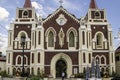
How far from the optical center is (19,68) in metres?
68.6

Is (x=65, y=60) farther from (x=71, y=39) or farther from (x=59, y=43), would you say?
(x=71, y=39)

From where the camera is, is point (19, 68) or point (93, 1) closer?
point (19, 68)

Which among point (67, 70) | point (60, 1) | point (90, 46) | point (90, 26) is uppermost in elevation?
point (60, 1)

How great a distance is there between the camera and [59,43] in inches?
2712

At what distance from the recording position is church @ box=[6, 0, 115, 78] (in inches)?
2667

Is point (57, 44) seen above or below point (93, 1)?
below

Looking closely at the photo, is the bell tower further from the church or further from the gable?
the gable

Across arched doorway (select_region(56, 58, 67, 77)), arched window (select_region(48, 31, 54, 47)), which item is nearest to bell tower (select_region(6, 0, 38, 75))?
arched window (select_region(48, 31, 54, 47))

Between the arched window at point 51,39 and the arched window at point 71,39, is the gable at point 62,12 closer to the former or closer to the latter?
the arched window at point 71,39

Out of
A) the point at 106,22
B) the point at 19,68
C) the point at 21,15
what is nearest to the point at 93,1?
the point at 106,22

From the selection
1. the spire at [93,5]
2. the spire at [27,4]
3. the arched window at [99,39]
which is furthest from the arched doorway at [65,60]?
the spire at [27,4]

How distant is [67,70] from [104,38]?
10783 millimetres

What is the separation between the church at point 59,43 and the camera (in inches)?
2667

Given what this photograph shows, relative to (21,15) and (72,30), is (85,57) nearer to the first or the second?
(72,30)
